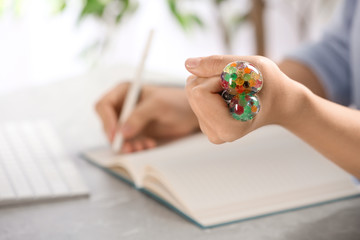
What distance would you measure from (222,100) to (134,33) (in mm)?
2534

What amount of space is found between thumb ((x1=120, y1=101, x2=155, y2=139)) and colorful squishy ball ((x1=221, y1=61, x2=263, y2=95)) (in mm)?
400

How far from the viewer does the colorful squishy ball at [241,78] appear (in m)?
0.44

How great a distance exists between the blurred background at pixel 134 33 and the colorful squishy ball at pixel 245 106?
60.5 inches

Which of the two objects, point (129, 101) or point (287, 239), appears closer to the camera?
point (287, 239)

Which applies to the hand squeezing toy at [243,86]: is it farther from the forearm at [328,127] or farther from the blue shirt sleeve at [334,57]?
the blue shirt sleeve at [334,57]

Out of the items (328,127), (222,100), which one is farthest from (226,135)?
(328,127)

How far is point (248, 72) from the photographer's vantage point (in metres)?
0.44

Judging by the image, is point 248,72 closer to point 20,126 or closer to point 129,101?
point 129,101

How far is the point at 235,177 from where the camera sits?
0.66m

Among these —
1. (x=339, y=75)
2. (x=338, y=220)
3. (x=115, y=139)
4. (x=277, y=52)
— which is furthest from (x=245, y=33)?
(x=338, y=220)

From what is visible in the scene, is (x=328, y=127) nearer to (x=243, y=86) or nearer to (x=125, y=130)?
(x=243, y=86)

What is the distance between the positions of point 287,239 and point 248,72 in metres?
0.19

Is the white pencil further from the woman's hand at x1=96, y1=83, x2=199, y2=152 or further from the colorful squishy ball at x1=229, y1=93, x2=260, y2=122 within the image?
the colorful squishy ball at x1=229, y1=93, x2=260, y2=122

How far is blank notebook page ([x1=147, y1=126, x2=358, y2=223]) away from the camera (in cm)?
62
